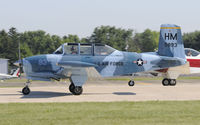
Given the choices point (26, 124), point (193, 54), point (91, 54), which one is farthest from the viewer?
point (193, 54)

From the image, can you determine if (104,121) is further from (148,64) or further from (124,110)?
(148,64)

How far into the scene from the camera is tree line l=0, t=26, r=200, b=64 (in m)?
80.6

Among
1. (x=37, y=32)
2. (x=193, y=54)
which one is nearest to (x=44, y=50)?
(x=37, y=32)

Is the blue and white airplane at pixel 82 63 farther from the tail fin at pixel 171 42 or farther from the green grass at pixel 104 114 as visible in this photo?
the green grass at pixel 104 114

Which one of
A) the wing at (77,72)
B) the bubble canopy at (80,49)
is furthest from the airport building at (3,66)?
the wing at (77,72)

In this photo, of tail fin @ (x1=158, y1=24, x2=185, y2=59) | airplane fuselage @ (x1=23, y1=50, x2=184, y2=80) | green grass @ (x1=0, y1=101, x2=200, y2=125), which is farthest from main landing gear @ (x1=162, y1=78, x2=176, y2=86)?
green grass @ (x1=0, y1=101, x2=200, y2=125)

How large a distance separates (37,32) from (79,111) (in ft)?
362

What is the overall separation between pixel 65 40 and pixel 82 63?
84.4 meters

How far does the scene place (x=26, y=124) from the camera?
25.0 feet

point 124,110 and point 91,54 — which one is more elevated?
point 91,54

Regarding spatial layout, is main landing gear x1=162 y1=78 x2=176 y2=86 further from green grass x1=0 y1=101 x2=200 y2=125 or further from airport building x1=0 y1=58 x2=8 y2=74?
airport building x1=0 y1=58 x2=8 y2=74

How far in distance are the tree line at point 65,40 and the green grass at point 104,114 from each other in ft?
224

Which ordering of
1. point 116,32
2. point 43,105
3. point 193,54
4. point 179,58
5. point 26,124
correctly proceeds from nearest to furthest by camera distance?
point 26,124 < point 43,105 < point 179,58 < point 193,54 < point 116,32

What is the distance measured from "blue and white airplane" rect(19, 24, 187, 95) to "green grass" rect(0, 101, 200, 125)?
3.27 metres
